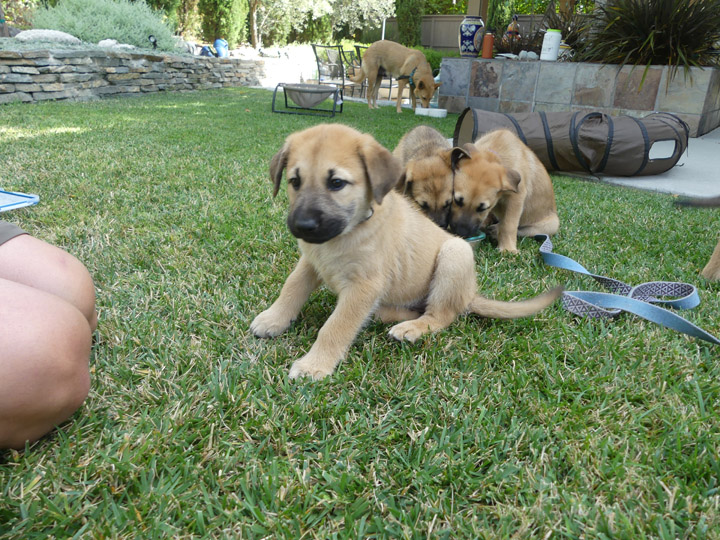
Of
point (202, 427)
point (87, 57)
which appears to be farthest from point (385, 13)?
point (202, 427)

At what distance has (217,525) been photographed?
1.32 m

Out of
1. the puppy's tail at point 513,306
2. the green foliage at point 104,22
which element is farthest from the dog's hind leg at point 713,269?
the green foliage at point 104,22

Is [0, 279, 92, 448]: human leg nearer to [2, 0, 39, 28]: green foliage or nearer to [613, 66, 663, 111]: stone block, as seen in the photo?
[613, 66, 663, 111]: stone block

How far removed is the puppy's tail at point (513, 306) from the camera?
2.37 meters

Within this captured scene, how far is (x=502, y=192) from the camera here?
3.81 metres

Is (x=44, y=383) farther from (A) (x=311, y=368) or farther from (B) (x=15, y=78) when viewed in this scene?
(B) (x=15, y=78)

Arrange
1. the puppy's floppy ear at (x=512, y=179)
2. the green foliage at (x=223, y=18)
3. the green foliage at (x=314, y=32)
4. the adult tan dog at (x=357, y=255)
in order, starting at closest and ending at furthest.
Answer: the adult tan dog at (x=357, y=255) < the puppy's floppy ear at (x=512, y=179) < the green foliage at (x=223, y=18) < the green foliage at (x=314, y=32)

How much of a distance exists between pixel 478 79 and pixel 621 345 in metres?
10.3

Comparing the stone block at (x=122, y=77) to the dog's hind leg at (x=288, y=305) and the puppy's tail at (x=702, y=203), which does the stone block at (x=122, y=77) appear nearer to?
the dog's hind leg at (x=288, y=305)

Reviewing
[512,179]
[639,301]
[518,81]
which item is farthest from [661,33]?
[639,301]

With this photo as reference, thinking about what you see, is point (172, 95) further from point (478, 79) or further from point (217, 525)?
Result: point (217, 525)

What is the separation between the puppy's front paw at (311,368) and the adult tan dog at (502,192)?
75.0 inches

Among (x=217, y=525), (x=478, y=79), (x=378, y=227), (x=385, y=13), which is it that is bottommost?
(x=217, y=525)

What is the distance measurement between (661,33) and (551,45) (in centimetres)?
200
